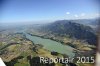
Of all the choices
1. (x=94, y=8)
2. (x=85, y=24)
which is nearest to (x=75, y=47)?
(x=85, y=24)

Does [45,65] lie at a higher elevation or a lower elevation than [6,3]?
lower

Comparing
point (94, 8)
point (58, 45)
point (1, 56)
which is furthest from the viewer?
point (1, 56)

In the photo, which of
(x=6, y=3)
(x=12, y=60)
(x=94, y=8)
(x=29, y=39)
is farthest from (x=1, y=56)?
(x=94, y=8)

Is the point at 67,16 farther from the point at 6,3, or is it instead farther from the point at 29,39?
the point at 6,3

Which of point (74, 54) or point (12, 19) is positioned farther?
point (12, 19)

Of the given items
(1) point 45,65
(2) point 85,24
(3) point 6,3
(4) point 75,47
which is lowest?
(1) point 45,65

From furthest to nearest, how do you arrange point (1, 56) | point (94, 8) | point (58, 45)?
point (1, 56)
point (58, 45)
point (94, 8)

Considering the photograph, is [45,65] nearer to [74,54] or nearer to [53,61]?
[53,61]
